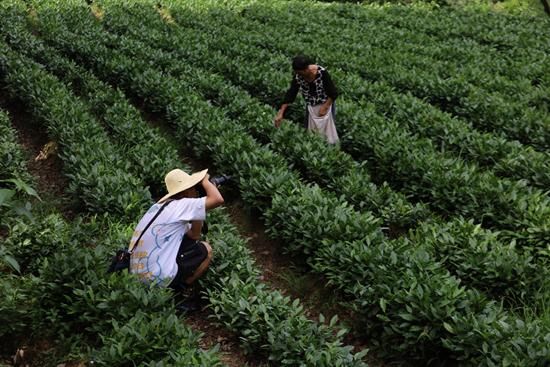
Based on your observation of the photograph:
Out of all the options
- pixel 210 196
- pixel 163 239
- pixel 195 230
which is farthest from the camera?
pixel 195 230

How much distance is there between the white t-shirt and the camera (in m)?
4.53

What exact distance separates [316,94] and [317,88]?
9cm

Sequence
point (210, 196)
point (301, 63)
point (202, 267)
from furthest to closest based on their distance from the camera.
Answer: point (301, 63), point (202, 267), point (210, 196)

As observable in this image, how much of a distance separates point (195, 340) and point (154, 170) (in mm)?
3400

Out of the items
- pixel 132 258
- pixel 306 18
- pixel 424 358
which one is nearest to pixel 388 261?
pixel 424 358

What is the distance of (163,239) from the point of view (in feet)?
14.9

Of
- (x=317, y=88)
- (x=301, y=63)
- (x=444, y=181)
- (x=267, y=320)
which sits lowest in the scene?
(x=444, y=181)

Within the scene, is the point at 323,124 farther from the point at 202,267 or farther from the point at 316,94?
the point at 202,267

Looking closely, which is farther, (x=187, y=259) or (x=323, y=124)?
(x=323, y=124)

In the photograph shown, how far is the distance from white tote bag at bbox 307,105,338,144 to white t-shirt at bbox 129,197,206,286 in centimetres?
363

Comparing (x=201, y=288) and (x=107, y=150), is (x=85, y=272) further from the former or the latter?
(x=107, y=150)

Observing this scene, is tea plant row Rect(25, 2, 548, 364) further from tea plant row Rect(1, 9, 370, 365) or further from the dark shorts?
the dark shorts

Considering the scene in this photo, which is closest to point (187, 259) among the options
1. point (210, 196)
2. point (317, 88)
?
Answer: point (210, 196)

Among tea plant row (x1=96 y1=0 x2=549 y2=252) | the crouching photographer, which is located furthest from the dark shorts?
tea plant row (x1=96 y1=0 x2=549 y2=252)
